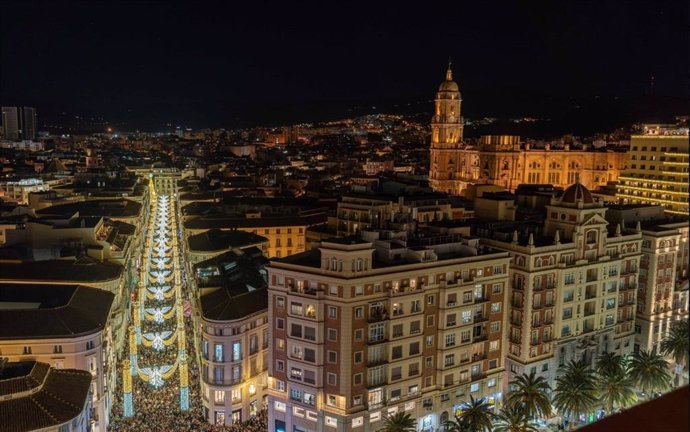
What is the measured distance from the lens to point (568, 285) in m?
33.2

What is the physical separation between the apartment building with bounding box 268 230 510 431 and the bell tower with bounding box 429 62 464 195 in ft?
151

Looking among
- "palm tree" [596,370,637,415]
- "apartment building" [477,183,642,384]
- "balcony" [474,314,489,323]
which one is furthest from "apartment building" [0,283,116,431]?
"palm tree" [596,370,637,415]

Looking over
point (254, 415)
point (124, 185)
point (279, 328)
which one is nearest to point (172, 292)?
point (254, 415)

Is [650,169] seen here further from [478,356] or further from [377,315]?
[377,315]

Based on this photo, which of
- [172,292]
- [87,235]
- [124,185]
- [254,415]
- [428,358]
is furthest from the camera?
[124,185]

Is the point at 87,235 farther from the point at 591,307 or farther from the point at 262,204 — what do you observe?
the point at 591,307

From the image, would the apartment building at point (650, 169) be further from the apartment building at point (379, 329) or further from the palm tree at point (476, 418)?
the palm tree at point (476, 418)

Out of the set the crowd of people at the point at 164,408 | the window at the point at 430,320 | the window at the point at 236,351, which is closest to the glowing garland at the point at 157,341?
the crowd of people at the point at 164,408

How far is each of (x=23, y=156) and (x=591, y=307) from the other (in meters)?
134

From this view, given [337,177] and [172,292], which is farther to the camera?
[337,177]

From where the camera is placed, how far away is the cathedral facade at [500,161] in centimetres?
7050

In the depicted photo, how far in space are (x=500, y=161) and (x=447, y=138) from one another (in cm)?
718

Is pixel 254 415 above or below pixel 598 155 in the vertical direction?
below

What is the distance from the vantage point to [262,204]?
6538cm
